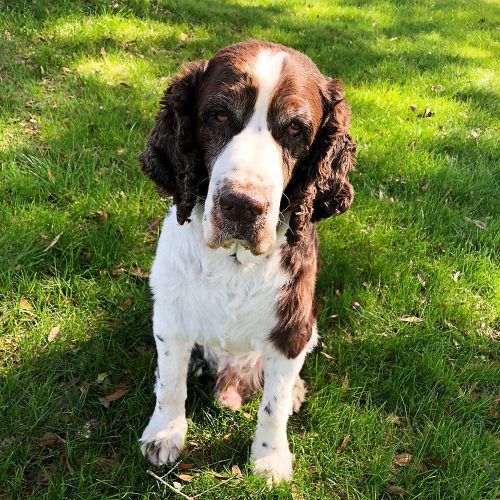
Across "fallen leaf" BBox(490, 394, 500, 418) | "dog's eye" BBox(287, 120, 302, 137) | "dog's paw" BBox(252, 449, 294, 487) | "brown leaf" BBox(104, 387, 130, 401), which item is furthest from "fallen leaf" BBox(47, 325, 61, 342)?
"fallen leaf" BBox(490, 394, 500, 418)

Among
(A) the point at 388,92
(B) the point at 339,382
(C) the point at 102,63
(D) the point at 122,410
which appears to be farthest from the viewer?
(A) the point at 388,92

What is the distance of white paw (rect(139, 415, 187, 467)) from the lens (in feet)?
9.40

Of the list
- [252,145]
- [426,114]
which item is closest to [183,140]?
[252,145]

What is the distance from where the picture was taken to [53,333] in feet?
10.9

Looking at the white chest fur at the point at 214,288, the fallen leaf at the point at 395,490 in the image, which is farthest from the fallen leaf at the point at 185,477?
the fallen leaf at the point at 395,490

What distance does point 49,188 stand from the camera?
4.23m

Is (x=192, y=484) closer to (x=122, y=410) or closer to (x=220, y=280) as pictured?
(x=122, y=410)

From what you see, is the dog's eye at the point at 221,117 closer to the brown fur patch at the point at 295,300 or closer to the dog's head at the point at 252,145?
the dog's head at the point at 252,145

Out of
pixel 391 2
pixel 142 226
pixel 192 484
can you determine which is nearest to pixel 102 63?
pixel 142 226

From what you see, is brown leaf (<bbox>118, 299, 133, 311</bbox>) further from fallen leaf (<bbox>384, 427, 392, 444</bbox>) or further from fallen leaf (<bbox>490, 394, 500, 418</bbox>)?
fallen leaf (<bbox>490, 394, 500, 418</bbox>)

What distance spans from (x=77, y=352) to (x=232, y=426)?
1.04 meters

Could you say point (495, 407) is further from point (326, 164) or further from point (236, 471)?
point (326, 164)

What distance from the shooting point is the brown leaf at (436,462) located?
2977 millimetres

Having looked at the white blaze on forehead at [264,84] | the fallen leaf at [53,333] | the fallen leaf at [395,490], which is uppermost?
the white blaze on forehead at [264,84]
